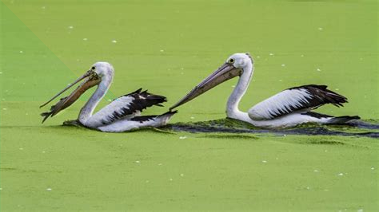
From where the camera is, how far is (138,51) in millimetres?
9883

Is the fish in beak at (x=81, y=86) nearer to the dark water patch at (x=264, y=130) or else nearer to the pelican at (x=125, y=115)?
the pelican at (x=125, y=115)

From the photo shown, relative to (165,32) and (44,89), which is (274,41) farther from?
(44,89)

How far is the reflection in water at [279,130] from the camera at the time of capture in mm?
6543

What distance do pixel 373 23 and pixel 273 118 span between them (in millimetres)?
5141

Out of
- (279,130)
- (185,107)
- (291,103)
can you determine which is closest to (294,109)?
(291,103)

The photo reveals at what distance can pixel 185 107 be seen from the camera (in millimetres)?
7363

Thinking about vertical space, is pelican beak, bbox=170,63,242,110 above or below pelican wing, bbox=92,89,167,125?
above

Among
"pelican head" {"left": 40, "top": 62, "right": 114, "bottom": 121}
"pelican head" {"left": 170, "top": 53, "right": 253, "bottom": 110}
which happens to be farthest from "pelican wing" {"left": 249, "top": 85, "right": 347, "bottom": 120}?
"pelican head" {"left": 40, "top": 62, "right": 114, "bottom": 121}

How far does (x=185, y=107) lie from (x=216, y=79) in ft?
1.00

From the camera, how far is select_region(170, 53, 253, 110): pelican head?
7.07m

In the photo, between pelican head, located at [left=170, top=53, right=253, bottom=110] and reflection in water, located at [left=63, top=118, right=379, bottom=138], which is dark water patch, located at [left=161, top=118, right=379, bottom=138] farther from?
pelican head, located at [left=170, top=53, right=253, bottom=110]

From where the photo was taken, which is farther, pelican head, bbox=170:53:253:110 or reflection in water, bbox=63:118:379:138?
pelican head, bbox=170:53:253:110

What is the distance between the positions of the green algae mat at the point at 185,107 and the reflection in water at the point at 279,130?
23mm

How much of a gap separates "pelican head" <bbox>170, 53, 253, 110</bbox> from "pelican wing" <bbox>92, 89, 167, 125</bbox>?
1.27 feet
